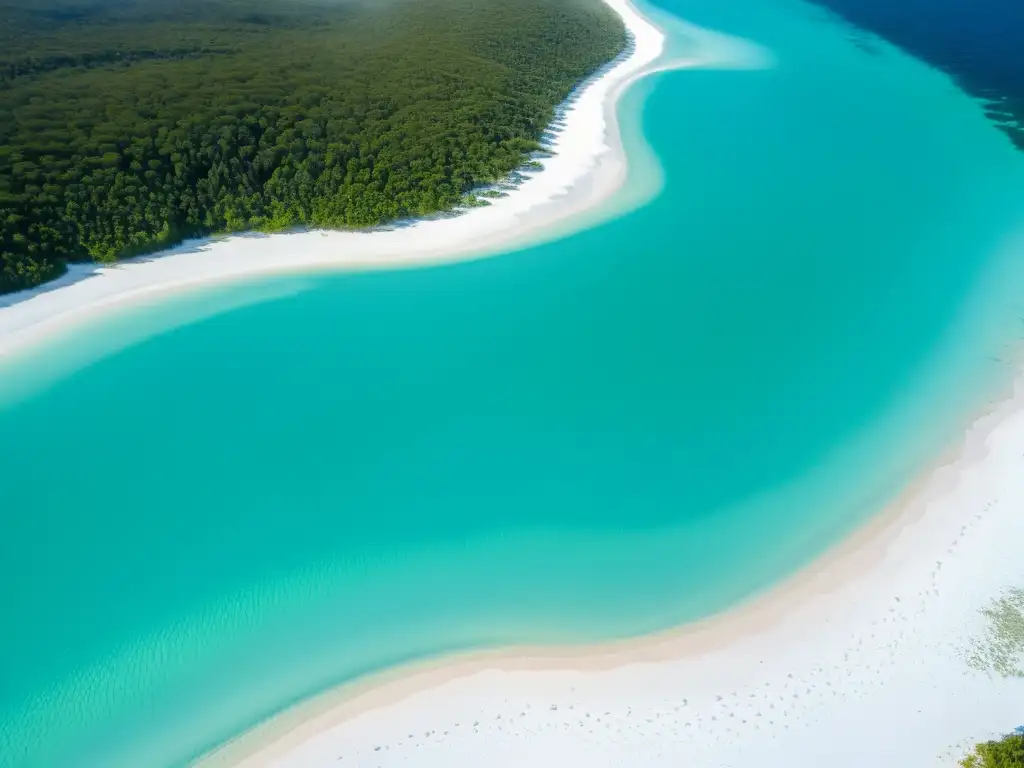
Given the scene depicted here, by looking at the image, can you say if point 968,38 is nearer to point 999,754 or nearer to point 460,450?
point 460,450

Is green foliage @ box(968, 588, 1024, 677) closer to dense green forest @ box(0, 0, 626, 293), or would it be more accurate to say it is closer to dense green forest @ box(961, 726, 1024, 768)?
dense green forest @ box(961, 726, 1024, 768)

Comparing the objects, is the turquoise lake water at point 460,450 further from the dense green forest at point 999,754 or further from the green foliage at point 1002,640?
the dense green forest at point 999,754

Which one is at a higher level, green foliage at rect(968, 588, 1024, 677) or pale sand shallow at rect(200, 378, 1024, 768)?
green foliage at rect(968, 588, 1024, 677)

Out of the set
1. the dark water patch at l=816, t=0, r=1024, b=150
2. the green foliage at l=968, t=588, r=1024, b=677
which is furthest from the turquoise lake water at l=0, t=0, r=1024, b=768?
the dark water patch at l=816, t=0, r=1024, b=150

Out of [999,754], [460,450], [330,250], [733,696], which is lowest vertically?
[733,696]

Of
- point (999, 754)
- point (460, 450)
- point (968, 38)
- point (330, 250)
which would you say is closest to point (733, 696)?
point (999, 754)

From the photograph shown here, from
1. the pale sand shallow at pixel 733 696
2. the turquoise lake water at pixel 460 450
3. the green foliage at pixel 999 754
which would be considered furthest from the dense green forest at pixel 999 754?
the turquoise lake water at pixel 460 450
